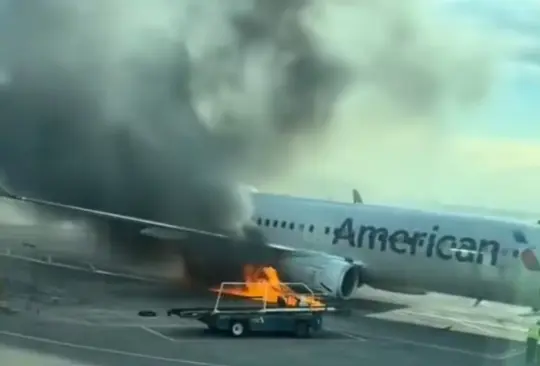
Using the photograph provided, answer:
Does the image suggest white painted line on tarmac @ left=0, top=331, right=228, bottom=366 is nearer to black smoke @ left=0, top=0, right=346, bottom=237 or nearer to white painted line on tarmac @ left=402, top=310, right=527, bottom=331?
black smoke @ left=0, top=0, right=346, bottom=237

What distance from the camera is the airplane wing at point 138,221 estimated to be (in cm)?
500

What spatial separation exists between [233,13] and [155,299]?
177 centimetres

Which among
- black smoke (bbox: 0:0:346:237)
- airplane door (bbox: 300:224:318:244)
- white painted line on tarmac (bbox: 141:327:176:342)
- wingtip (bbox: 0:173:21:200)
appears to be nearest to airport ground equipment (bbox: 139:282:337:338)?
white painted line on tarmac (bbox: 141:327:176:342)

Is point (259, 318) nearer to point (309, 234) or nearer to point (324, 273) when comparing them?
point (324, 273)

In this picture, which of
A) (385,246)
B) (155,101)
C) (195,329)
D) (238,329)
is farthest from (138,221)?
(385,246)

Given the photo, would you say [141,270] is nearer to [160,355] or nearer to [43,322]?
[43,322]

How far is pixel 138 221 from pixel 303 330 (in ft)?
4.31

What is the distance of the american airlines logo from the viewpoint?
4910mm

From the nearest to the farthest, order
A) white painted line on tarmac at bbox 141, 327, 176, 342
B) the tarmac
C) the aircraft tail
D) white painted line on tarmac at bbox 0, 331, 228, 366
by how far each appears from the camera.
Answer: white painted line on tarmac at bbox 0, 331, 228, 366 < the tarmac < white painted line on tarmac at bbox 141, 327, 176, 342 < the aircraft tail

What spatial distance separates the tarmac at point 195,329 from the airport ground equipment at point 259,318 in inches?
2.2

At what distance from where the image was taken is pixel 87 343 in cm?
412

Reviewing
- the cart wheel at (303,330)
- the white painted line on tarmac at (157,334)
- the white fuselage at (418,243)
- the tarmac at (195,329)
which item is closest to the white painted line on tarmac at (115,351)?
the tarmac at (195,329)

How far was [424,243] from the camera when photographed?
205 inches

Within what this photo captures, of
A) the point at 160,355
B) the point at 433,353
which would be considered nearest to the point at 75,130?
the point at 160,355
